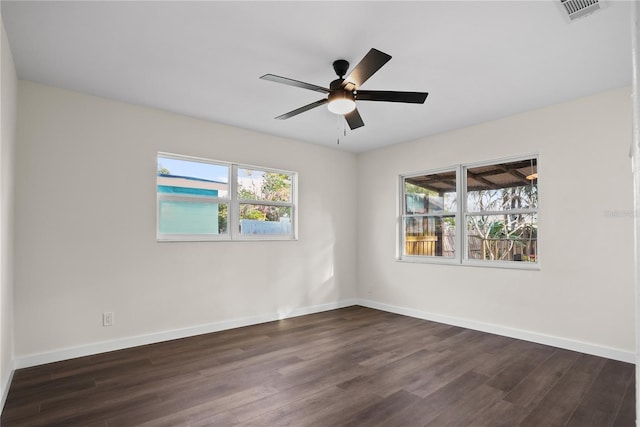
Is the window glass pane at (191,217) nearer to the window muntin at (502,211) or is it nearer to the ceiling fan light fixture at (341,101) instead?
the ceiling fan light fixture at (341,101)

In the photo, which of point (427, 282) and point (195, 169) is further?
point (427, 282)

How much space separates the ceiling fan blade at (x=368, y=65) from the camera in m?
2.22

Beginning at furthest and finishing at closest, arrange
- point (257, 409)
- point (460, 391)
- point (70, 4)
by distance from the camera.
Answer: point (460, 391), point (257, 409), point (70, 4)

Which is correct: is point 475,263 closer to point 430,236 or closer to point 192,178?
point 430,236

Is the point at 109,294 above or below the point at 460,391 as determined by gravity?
above

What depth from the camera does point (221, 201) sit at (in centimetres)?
444

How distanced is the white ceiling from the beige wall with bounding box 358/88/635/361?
0.34 m

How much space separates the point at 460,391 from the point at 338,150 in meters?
3.92

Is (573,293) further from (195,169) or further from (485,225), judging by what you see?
(195,169)

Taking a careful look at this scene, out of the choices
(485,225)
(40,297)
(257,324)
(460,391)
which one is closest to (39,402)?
(40,297)

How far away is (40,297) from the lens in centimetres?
319

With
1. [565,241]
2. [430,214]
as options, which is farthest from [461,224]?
[565,241]

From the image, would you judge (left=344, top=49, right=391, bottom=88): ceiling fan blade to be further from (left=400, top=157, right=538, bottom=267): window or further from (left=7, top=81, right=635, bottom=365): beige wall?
(left=400, top=157, right=538, bottom=267): window

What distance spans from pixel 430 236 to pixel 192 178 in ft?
10.9
